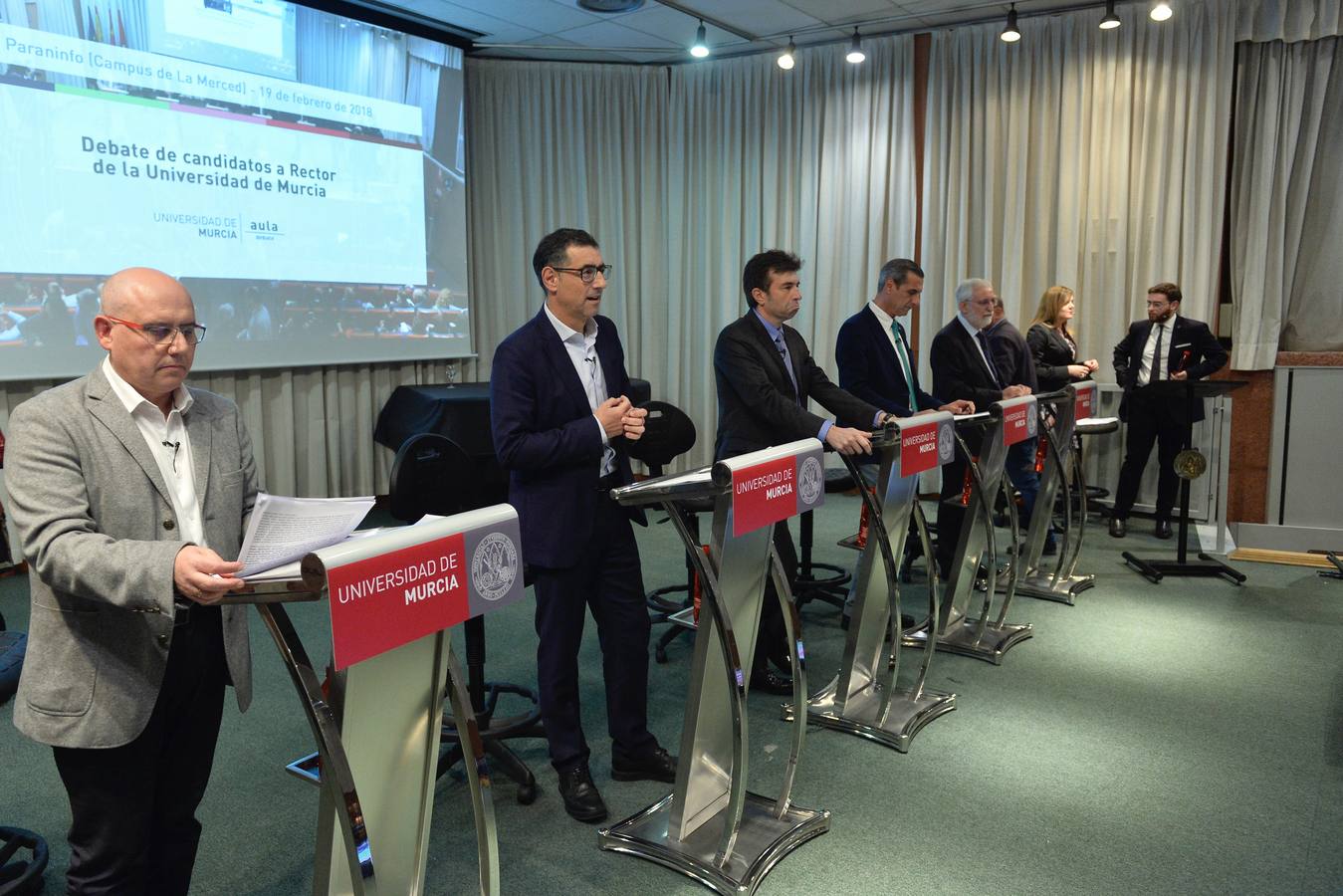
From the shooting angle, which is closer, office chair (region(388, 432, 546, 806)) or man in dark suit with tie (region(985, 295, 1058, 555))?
office chair (region(388, 432, 546, 806))

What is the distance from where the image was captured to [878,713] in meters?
3.07

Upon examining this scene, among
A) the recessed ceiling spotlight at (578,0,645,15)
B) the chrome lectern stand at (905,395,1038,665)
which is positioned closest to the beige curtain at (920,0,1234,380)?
the recessed ceiling spotlight at (578,0,645,15)

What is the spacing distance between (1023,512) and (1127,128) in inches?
102

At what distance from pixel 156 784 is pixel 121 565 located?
1.79ft

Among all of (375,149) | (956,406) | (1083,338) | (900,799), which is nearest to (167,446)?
(900,799)

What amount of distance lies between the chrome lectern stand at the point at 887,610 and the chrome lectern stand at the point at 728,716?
1.62 ft

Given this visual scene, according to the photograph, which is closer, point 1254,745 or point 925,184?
point 1254,745

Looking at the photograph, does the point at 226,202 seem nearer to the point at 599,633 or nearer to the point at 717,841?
the point at 599,633

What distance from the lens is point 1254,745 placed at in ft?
9.78

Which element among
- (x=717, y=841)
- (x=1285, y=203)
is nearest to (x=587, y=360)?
(x=717, y=841)

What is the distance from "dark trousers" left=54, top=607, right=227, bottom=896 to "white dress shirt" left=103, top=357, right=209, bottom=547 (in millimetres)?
167

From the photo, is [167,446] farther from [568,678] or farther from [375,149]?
[375,149]

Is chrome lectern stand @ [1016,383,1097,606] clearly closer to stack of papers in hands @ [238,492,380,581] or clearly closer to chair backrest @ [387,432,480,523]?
chair backrest @ [387,432,480,523]

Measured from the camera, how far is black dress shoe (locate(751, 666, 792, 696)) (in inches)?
134
